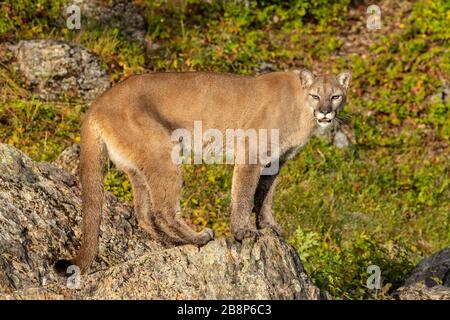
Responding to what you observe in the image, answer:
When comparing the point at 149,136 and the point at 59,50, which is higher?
the point at 149,136

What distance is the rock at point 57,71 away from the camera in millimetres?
9883

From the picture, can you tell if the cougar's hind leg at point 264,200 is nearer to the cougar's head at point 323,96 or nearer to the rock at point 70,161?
the cougar's head at point 323,96

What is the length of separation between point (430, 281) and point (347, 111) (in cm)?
466

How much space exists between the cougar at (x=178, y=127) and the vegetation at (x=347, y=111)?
1074 mm

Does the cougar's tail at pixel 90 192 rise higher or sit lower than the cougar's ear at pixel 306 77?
lower

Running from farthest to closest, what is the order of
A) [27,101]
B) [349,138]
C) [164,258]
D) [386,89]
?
[386,89] → [349,138] → [27,101] → [164,258]

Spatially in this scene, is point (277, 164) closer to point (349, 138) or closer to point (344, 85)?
point (344, 85)

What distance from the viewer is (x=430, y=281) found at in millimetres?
6426

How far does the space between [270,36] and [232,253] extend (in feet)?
23.6

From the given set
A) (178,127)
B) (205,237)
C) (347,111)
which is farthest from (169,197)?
(347,111)

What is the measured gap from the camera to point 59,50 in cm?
997

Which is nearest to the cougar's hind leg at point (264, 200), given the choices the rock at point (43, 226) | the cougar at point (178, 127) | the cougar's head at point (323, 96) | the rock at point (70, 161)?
the cougar at point (178, 127)

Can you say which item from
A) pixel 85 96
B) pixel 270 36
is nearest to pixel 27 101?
pixel 85 96

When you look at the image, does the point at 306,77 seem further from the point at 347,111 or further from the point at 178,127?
the point at 347,111
